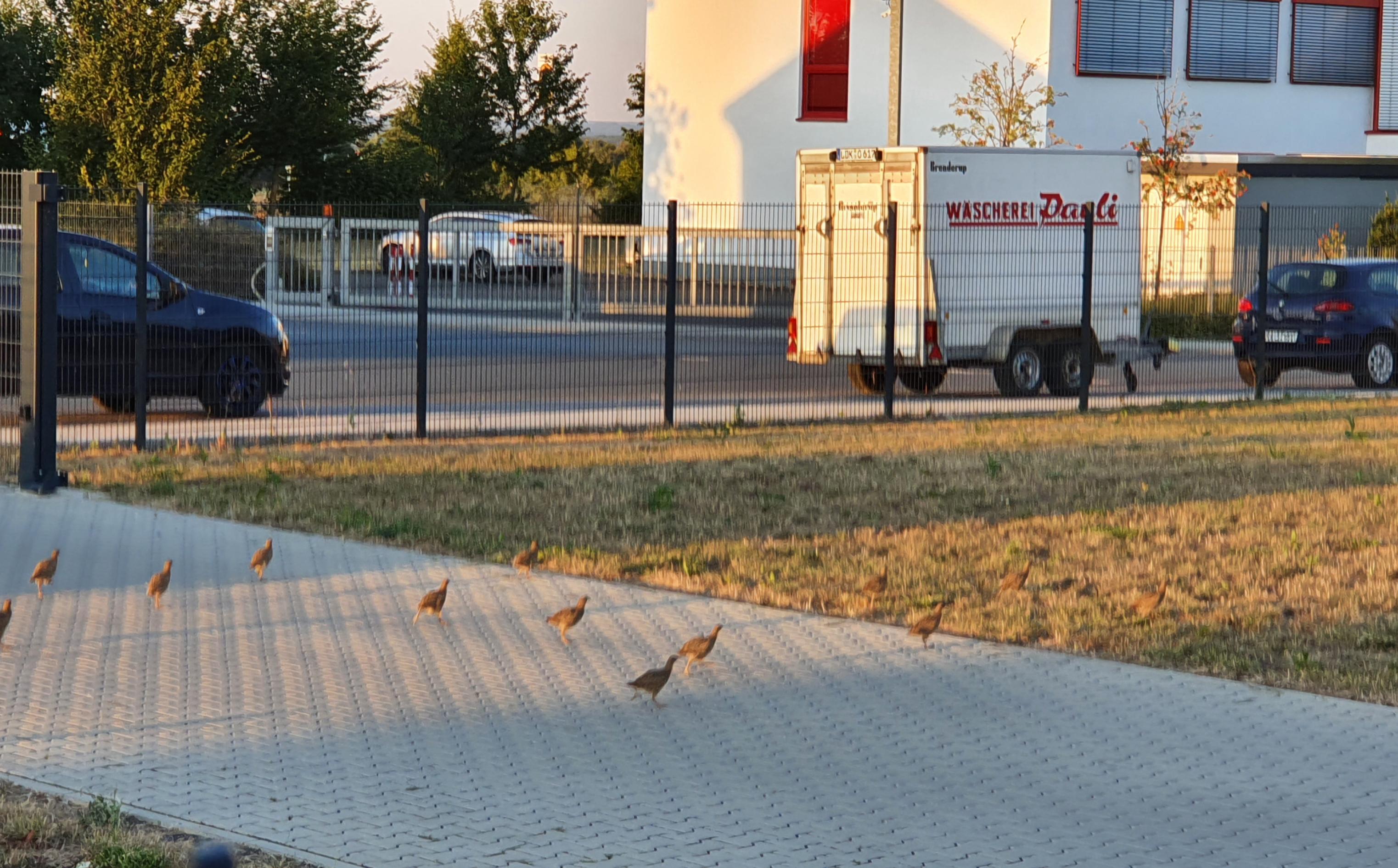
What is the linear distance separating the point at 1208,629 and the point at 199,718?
14.1ft

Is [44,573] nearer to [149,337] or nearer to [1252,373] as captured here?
[149,337]

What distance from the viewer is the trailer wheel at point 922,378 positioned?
63.6 feet

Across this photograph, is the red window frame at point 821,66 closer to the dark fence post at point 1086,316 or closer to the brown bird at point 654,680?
the dark fence post at point 1086,316

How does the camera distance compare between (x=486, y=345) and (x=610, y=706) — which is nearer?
(x=610, y=706)

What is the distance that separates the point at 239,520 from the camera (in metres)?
10.3

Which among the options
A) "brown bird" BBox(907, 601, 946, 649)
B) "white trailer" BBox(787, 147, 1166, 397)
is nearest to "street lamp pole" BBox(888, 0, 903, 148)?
"white trailer" BBox(787, 147, 1166, 397)

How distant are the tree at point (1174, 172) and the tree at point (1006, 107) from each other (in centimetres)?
200

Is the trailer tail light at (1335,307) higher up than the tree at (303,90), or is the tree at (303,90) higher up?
the tree at (303,90)

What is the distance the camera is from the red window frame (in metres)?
41.4

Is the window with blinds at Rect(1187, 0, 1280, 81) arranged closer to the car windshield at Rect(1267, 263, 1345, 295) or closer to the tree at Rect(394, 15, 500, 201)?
the car windshield at Rect(1267, 263, 1345, 295)

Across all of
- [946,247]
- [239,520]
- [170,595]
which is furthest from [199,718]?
[946,247]

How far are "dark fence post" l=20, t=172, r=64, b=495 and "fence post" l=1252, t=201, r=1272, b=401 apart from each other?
12084 millimetres

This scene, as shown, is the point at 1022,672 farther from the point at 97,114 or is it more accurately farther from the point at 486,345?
the point at 97,114

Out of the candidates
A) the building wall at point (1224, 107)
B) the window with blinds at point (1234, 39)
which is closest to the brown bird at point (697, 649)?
the building wall at point (1224, 107)
